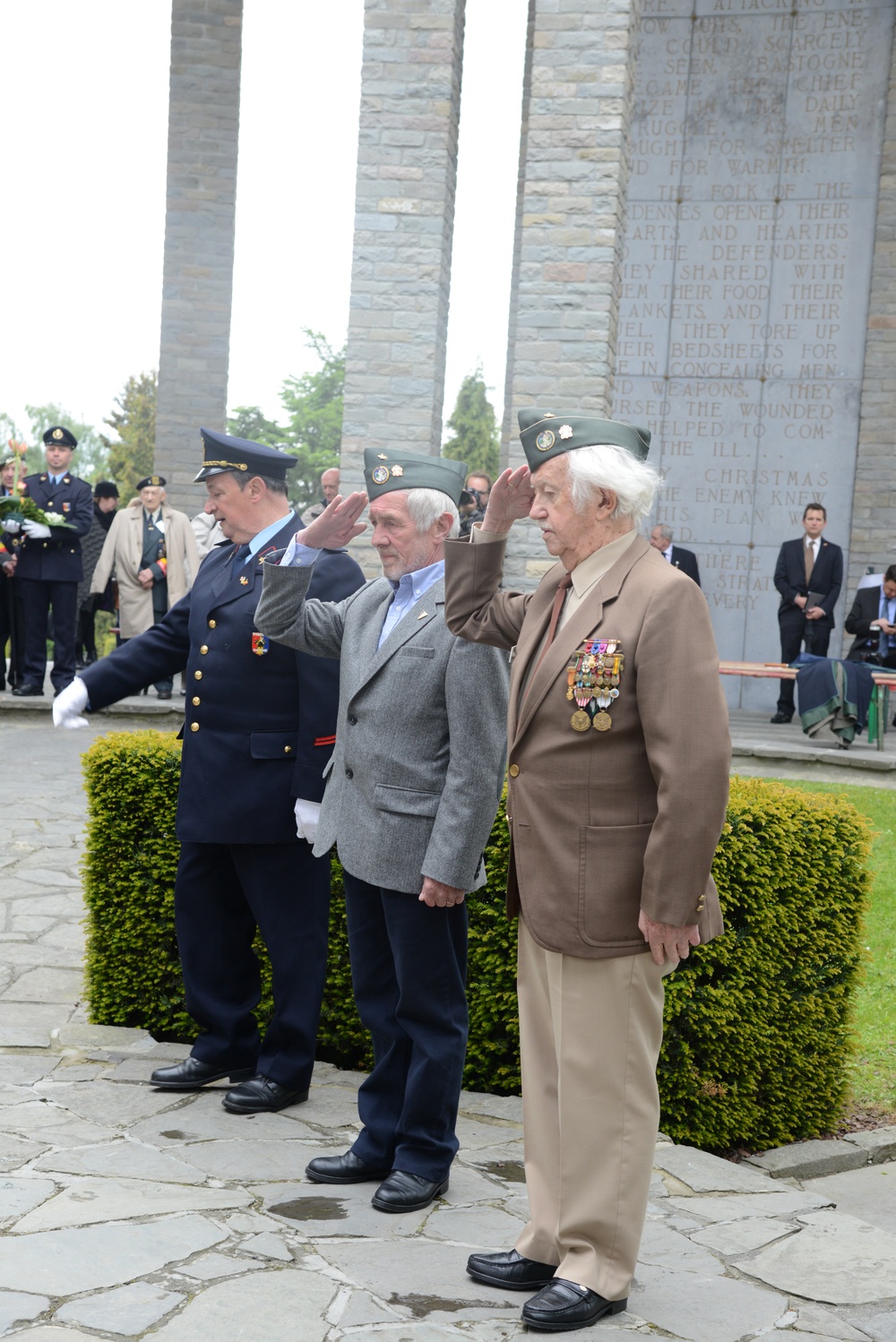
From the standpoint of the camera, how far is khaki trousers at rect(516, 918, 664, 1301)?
2855mm

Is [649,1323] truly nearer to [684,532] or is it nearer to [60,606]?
[60,606]

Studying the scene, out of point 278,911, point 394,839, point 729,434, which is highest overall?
point 729,434

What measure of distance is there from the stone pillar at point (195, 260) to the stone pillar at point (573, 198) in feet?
20.5

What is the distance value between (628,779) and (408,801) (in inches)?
29.2

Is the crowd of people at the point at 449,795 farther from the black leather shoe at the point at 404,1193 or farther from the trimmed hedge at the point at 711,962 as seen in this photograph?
the trimmed hedge at the point at 711,962

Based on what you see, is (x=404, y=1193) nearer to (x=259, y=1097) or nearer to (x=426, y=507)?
(x=259, y=1097)

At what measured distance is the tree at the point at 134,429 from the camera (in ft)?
193

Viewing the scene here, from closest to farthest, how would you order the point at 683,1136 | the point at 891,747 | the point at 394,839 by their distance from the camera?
the point at 394,839
the point at 683,1136
the point at 891,747

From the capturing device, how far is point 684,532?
15.0 meters

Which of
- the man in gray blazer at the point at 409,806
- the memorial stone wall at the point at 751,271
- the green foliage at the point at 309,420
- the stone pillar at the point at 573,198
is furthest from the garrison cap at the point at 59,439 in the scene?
the green foliage at the point at 309,420

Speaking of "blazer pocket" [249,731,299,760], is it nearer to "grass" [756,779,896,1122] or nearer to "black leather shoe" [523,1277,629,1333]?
"black leather shoe" [523,1277,629,1333]

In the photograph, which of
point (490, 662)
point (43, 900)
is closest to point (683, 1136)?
point (490, 662)

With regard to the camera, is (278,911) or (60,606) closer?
(278,911)

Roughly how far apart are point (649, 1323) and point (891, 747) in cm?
950
